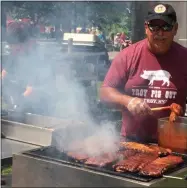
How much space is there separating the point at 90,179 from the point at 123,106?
2.41ft

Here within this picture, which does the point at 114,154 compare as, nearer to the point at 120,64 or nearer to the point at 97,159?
the point at 97,159

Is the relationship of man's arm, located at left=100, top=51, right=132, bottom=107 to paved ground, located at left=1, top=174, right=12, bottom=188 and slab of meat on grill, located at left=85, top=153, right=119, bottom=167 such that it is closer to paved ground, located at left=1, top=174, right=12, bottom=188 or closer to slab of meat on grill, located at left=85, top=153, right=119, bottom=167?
slab of meat on grill, located at left=85, top=153, right=119, bottom=167

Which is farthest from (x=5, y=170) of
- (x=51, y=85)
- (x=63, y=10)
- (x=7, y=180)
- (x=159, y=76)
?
(x=63, y=10)

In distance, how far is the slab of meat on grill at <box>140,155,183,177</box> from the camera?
222 cm

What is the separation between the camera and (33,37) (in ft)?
23.2

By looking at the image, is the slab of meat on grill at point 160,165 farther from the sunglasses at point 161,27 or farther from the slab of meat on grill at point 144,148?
the sunglasses at point 161,27

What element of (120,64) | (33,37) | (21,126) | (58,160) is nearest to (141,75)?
(120,64)

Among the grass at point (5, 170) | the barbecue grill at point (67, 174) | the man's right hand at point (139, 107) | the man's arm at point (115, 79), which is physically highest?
the man's arm at point (115, 79)

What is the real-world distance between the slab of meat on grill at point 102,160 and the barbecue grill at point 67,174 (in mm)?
41

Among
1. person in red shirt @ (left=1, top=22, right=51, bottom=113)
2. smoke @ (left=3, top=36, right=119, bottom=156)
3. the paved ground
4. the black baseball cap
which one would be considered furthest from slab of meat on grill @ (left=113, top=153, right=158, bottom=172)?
person in red shirt @ (left=1, top=22, right=51, bottom=113)

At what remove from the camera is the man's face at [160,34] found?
274 cm

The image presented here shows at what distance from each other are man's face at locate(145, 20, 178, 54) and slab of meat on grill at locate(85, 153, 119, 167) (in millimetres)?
868

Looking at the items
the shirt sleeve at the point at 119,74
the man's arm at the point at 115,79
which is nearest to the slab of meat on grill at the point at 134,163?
the man's arm at the point at 115,79

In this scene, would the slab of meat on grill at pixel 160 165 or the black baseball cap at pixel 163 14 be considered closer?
the slab of meat on grill at pixel 160 165
